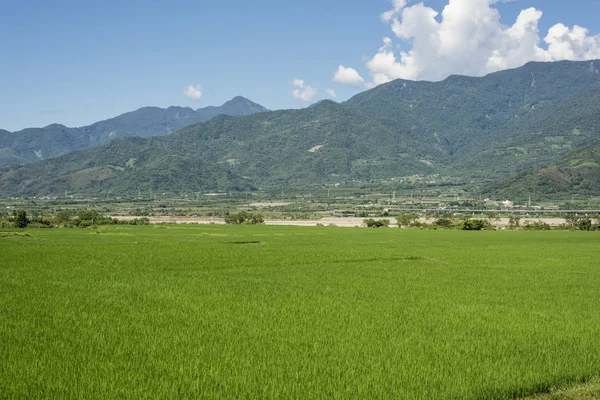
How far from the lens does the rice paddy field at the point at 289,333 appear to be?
9242 millimetres

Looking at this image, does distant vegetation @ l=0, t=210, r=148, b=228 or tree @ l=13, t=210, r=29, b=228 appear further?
distant vegetation @ l=0, t=210, r=148, b=228

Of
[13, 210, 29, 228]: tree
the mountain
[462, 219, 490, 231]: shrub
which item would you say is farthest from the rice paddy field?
the mountain

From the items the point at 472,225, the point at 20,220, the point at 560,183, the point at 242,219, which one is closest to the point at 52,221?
the point at 20,220

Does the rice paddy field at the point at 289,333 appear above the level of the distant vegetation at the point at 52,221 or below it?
below

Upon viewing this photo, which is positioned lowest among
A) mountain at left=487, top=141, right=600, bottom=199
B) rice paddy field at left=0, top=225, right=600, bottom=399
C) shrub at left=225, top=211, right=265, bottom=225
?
rice paddy field at left=0, top=225, right=600, bottom=399

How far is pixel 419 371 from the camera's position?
9.98 meters

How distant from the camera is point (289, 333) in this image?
41.8ft

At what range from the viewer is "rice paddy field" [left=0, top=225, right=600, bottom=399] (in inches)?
364

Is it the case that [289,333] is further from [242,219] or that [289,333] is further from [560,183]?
[560,183]

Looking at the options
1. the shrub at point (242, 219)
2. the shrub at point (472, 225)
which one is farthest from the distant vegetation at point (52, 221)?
the shrub at point (472, 225)

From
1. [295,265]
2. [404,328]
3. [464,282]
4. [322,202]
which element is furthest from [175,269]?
[322,202]

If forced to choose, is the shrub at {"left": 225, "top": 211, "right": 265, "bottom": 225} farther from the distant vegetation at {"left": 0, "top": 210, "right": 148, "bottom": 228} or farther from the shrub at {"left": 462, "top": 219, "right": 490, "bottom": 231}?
the shrub at {"left": 462, "top": 219, "right": 490, "bottom": 231}

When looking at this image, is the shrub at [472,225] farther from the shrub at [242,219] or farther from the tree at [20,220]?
the tree at [20,220]

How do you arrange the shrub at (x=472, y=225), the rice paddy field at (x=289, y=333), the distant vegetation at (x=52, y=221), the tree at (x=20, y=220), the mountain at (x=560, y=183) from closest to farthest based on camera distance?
the rice paddy field at (x=289, y=333), the tree at (x=20, y=220), the distant vegetation at (x=52, y=221), the shrub at (x=472, y=225), the mountain at (x=560, y=183)
